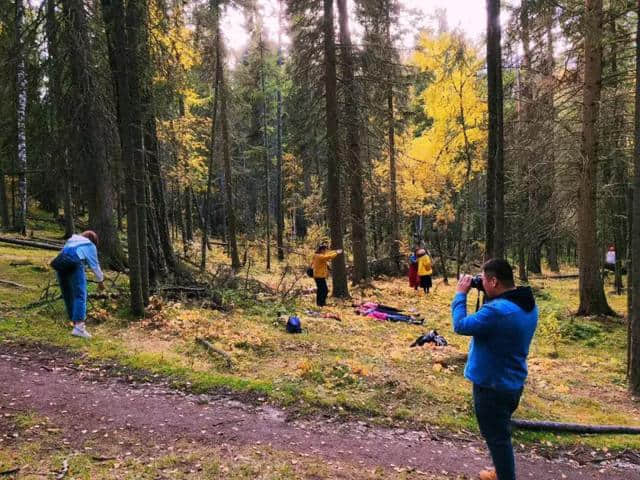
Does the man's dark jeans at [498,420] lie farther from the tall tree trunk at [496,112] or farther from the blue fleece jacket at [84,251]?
the blue fleece jacket at [84,251]

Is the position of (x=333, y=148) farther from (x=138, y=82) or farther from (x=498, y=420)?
(x=498, y=420)

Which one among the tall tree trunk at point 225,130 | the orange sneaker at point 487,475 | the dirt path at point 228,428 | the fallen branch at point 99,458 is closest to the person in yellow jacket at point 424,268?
the tall tree trunk at point 225,130

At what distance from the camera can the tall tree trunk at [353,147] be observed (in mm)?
14273

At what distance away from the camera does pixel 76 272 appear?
7.80 metres

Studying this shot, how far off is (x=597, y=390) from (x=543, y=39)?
7.95 meters

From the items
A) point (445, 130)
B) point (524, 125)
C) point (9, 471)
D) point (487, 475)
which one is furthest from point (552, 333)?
point (445, 130)

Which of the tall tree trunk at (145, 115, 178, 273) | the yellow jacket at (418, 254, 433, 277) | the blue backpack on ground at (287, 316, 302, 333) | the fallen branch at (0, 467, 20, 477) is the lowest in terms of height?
the fallen branch at (0, 467, 20, 477)

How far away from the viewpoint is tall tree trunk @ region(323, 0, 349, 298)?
43.8 ft

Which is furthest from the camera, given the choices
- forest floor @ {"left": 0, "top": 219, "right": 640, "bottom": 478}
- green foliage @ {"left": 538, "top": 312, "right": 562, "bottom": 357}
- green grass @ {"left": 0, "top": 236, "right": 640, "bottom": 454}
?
green foliage @ {"left": 538, "top": 312, "right": 562, "bottom": 357}

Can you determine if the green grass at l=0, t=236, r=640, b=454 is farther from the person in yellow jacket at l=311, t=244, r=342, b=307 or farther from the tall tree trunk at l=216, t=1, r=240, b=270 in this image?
the tall tree trunk at l=216, t=1, r=240, b=270

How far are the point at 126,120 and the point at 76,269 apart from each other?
8.85ft

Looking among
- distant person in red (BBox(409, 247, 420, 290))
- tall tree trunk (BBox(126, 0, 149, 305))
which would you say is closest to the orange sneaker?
tall tree trunk (BBox(126, 0, 149, 305))

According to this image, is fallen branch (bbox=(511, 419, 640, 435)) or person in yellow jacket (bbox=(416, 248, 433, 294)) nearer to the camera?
fallen branch (bbox=(511, 419, 640, 435))

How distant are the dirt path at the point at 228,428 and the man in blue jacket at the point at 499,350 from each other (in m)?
1.25
